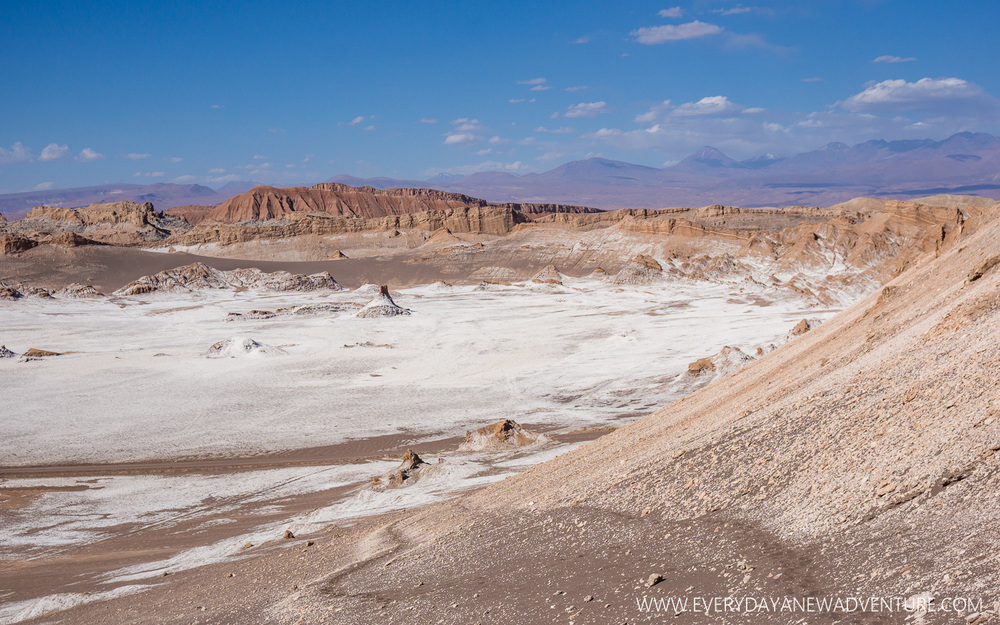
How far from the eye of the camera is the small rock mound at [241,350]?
26.7 meters

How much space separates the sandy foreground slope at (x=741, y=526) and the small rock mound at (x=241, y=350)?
62.8ft

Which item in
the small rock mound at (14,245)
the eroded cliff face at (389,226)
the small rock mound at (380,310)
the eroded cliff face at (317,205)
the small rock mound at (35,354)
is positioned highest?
the eroded cliff face at (317,205)

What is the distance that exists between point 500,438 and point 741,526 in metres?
9.94

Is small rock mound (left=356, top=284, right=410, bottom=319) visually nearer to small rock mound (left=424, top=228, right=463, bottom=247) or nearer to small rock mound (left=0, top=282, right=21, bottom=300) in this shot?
small rock mound (left=0, top=282, right=21, bottom=300)

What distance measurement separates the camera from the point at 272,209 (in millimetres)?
111812

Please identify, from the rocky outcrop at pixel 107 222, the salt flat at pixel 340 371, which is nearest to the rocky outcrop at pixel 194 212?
the rocky outcrop at pixel 107 222

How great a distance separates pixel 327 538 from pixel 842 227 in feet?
150

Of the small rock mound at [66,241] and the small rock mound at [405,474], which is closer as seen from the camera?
the small rock mound at [405,474]

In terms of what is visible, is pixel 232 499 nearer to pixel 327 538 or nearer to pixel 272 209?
pixel 327 538

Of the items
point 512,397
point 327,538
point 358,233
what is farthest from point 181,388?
point 358,233

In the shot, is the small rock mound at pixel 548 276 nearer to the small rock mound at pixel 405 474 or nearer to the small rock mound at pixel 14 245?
the small rock mound at pixel 405 474

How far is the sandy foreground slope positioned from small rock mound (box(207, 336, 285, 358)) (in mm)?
19141

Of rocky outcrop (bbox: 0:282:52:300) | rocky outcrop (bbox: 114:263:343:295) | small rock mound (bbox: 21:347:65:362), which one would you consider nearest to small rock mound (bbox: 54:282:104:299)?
rocky outcrop (bbox: 0:282:52:300)

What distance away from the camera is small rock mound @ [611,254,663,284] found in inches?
1890
